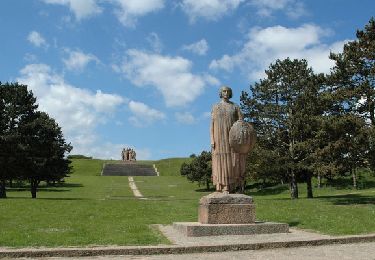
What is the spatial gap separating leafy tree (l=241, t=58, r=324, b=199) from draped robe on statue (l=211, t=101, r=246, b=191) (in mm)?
20346

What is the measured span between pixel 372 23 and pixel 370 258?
70.1ft

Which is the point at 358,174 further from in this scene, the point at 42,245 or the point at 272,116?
the point at 42,245

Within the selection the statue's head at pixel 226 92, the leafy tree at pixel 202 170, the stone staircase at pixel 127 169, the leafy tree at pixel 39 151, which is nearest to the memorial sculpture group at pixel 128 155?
the stone staircase at pixel 127 169

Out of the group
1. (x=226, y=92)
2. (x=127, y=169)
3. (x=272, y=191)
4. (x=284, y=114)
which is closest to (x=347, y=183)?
(x=272, y=191)

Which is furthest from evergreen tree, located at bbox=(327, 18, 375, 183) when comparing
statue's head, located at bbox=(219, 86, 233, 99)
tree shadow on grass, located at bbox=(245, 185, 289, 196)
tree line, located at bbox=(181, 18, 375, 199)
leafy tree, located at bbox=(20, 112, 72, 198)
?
leafy tree, located at bbox=(20, 112, 72, 198)

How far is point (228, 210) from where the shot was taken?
12.7 metres

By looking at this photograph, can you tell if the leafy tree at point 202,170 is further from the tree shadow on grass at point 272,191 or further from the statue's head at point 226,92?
the statue's head at point 226,92

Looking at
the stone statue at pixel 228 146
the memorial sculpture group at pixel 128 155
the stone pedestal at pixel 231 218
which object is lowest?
the stone pedestal at pixel 231 218

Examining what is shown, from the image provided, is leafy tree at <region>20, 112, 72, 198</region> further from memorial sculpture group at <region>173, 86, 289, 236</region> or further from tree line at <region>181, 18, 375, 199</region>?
memorial sculpture group at <region>173, 86, 289, 236</region>

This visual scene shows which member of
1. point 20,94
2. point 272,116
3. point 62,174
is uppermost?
point 20,94

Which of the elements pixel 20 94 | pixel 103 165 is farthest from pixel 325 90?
pixel 103 165

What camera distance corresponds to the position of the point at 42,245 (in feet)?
34.8

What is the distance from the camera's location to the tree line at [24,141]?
36.0 metres

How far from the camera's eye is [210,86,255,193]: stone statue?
13.1 metres
